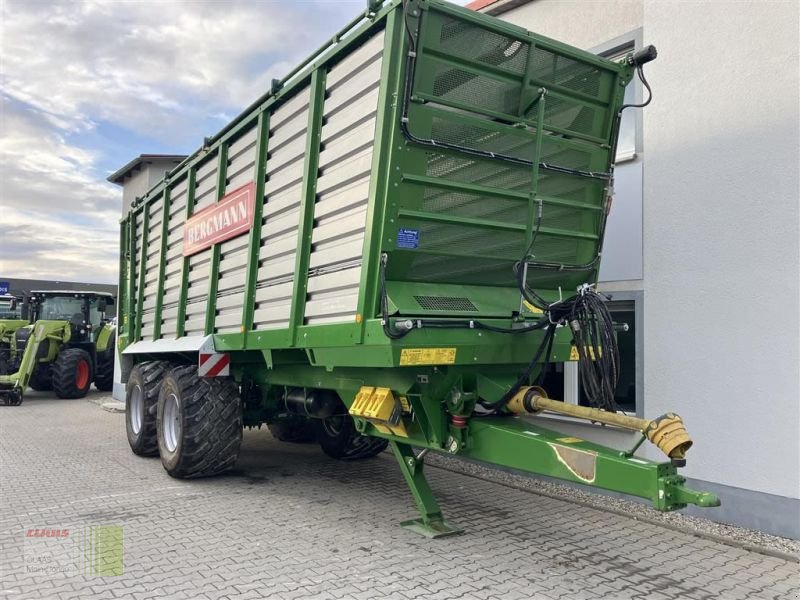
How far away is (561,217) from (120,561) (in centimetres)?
385

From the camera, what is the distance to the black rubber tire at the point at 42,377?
49.1ft

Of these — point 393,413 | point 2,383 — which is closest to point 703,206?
point 393,413

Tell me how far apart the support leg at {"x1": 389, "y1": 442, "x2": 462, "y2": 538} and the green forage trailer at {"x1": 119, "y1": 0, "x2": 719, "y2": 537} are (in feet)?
0.05

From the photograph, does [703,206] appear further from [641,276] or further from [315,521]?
[315,521]

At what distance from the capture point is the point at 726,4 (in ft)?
17.2

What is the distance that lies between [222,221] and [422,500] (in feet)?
10.6

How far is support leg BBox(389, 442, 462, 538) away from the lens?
184 inches

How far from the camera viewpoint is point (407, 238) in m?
4.09

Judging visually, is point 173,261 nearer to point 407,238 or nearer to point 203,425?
point 203,425

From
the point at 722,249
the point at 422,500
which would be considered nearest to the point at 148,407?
the point at 422,500

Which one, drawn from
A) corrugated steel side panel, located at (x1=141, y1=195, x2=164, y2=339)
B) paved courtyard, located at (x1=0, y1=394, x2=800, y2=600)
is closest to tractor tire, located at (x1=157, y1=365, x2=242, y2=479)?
paved courtyard, located at (x1=0, y1=394, x2=800, y2=600)

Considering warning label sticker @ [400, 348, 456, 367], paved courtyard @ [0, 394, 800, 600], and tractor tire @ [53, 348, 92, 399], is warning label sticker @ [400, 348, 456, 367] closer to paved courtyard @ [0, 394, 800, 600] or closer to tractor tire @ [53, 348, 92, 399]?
paved courtyard @ [0, 394, 800, 600]

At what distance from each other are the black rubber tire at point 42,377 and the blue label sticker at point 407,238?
1349 cm

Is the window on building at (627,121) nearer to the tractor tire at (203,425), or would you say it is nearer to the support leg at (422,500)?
the support leg at (422,500)
